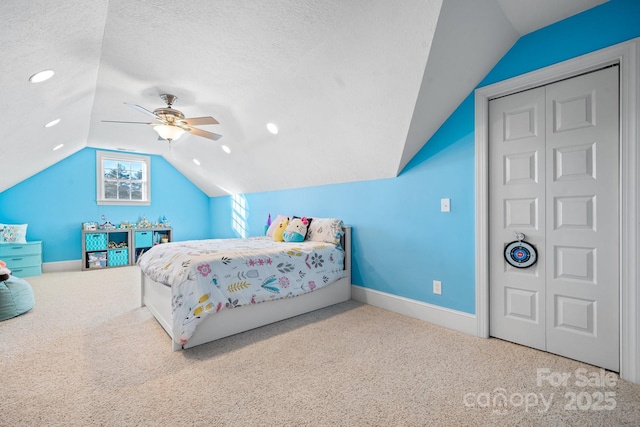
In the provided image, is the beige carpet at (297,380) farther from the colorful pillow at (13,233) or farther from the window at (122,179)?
the window at (122,179)

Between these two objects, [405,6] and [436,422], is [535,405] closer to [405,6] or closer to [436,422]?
[436,422]

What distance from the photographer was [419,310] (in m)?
2.83

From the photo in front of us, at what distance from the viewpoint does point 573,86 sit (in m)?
2.00

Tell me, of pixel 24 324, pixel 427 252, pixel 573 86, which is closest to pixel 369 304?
pixel 427 252

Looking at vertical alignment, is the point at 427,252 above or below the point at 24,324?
above

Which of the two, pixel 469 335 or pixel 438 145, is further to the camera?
pixel 438 145

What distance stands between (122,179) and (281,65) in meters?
5.05

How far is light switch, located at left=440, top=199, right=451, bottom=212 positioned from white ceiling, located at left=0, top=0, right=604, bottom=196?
563mm

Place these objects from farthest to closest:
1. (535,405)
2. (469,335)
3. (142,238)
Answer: (142,238), (469,335), (535,405)

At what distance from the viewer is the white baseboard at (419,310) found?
2.50 m

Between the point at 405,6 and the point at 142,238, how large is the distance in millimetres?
5960

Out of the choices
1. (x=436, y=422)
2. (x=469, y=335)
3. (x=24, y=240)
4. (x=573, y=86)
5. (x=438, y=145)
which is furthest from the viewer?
(x=24, y=240)

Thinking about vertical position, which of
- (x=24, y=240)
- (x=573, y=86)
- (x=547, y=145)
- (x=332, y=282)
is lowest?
(x=332, y=282)

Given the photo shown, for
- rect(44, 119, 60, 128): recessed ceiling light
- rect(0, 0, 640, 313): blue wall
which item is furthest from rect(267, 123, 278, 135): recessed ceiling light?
rect(44, 119, 60, 128): recessed ceiling light
